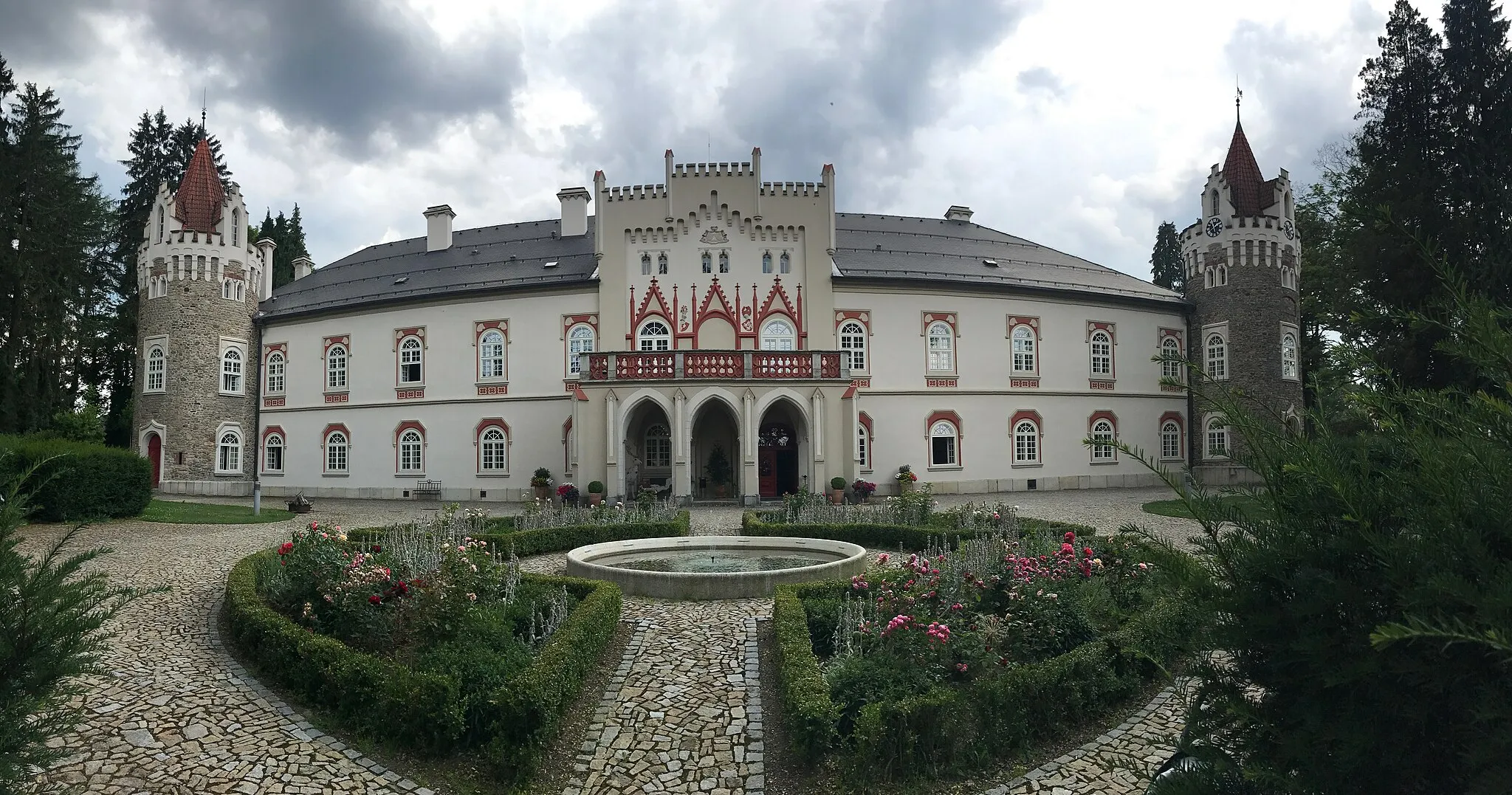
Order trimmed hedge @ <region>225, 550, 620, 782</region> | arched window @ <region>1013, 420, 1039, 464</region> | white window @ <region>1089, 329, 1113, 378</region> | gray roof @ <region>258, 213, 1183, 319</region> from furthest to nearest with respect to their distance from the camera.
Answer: white window @ <region>1089, 329, 1113, 378</region>
gray roof @ <region>258, 213, 1183, 319</region>
arched window @ <region>1013, 420, 1039, 464</region>
trimmed hedge @ <region>225, 550, 620, 782</region>

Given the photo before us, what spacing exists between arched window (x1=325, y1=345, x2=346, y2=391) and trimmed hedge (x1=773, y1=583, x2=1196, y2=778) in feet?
100

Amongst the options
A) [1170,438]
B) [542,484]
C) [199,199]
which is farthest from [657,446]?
[199,199]

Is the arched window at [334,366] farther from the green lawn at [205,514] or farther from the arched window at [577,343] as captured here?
the arched window at [577,343]

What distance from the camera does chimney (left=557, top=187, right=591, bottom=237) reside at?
3491 centimetres

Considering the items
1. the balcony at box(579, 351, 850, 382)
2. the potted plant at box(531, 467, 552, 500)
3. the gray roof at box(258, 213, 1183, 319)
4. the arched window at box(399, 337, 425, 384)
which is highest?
the gray roof at box(258, 213, 1183, 319)

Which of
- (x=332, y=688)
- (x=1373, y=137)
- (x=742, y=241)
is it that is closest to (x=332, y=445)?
(x=742, y=241)

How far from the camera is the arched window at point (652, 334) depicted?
29016mm

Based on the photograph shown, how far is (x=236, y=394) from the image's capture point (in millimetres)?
32594

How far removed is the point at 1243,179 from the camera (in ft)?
106

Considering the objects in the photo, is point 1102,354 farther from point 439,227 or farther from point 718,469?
point 439,227

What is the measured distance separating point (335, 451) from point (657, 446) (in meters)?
13.8

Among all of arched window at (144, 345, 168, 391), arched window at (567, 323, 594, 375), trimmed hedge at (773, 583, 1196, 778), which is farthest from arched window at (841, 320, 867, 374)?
arched window at (144, 345, 168, 391)

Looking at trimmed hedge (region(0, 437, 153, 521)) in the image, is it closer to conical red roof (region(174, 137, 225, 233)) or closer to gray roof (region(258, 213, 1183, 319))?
gray roof (region(258, 213, 1183, 319))

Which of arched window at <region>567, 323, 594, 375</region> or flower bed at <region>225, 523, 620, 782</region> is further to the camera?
arched window at <region>567, 323, 594, 375</region>
